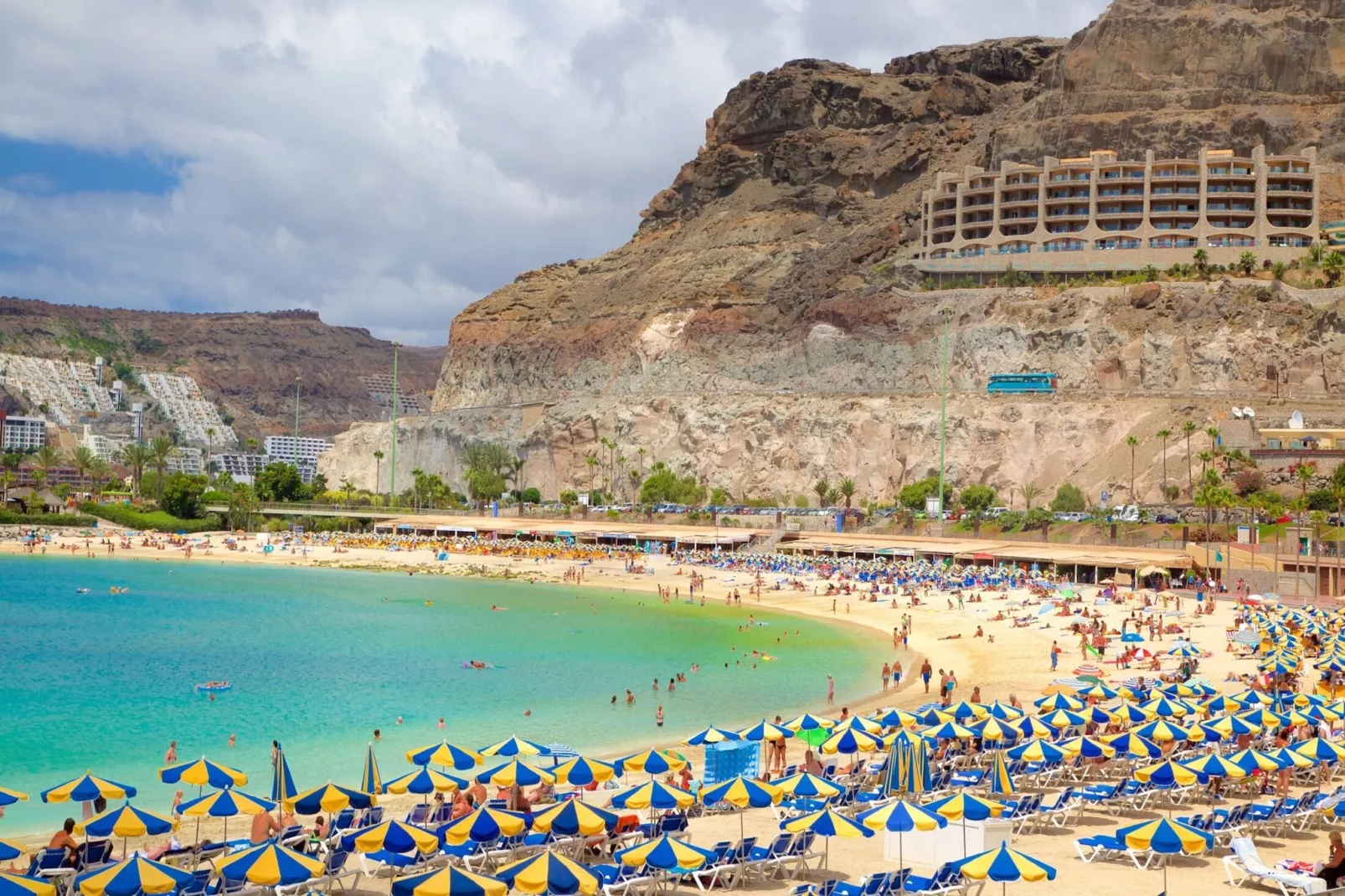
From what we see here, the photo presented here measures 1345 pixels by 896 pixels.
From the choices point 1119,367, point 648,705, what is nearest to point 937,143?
point 1119,367

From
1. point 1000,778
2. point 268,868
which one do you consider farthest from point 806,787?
point 268,868

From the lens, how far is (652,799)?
2045 cm

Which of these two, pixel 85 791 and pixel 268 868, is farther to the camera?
pixel 85 791

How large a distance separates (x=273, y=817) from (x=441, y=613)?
39.4 metres

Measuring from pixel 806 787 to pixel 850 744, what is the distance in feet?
11.4

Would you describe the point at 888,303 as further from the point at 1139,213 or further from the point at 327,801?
the point at 327,801

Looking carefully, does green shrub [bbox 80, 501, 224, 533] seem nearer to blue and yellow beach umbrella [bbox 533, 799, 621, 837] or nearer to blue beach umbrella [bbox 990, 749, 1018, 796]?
blue beach umbrella [bbox 990, 749, 1018, 796]

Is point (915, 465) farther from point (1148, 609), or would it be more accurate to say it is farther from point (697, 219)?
point (697, 219)

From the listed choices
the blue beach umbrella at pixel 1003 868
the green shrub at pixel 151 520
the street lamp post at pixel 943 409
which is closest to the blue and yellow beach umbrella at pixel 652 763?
the blue beach umbrella at pixel 1003 868

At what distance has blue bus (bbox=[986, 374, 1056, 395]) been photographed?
9350 centimetres

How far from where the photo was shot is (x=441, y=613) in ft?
199

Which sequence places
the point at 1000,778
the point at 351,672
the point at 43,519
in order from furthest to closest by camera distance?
the point at 43,519
the point at 351,672
the point at 1000,778

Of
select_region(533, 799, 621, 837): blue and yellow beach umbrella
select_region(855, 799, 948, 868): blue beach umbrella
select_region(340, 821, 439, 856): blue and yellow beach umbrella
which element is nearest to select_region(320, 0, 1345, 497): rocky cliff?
select_region(855, 799, 948, 868): blue beach umbrella

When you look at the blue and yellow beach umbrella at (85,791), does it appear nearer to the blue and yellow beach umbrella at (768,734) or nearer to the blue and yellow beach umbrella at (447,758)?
the blue and yellow beach umbrella at (447,758)
